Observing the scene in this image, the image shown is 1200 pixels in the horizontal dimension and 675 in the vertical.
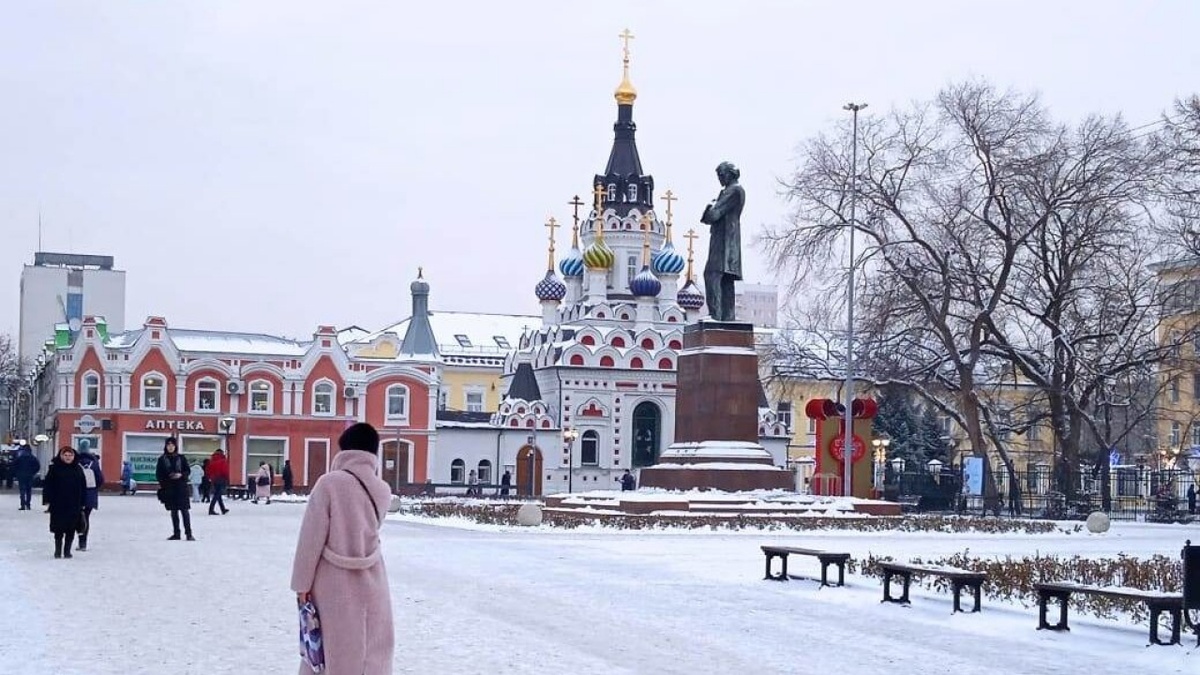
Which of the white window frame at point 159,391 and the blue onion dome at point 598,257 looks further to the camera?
the blue onion dome at point 598,257

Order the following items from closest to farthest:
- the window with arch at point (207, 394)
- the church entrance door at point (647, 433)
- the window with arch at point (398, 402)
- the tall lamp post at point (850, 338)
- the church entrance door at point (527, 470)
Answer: the tall lamp post at point (850, 338)
the window with arch at point (207, 394)
the window with arch at point (398, 402)
the church entrance door at point (527, 470)
the church entrance door at point (647, 433)

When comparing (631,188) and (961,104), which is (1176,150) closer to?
(961,104)

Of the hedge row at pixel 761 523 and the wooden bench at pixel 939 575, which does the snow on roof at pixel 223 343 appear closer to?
the hedge row at pixel 761 523

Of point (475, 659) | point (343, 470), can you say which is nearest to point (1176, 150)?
point (475, 659)

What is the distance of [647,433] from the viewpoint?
77.1m

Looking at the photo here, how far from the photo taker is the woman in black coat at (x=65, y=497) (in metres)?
20.8

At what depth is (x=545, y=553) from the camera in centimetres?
2328

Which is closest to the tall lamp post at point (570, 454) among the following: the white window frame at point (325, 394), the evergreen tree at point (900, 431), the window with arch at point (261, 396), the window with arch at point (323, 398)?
the white window frame at point (325, 394)

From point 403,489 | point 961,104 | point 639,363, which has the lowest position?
point 403,489

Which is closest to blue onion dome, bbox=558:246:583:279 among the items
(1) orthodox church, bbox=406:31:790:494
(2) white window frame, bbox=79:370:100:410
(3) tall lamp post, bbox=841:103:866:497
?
(1) orthodox church, bbox=406:31:790:494

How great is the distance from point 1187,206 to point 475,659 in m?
33.4

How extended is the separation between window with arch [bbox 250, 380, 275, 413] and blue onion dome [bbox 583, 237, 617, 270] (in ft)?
61.9

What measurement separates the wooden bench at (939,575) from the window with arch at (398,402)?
2212 inches

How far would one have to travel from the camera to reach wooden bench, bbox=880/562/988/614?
15422 millimetres
